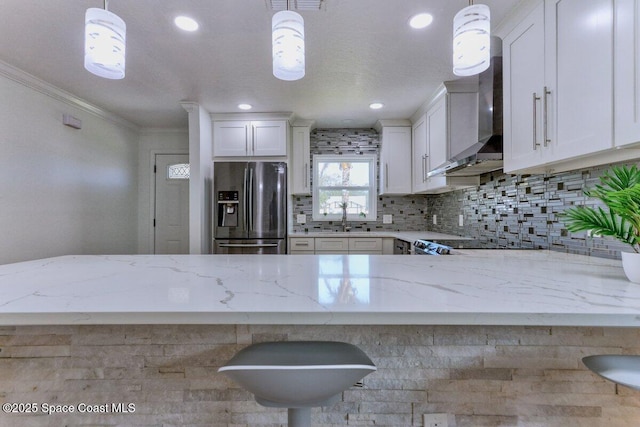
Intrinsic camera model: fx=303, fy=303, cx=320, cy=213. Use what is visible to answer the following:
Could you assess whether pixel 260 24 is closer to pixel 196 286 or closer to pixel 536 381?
pixel 196 286

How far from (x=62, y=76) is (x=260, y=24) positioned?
2.07 metres

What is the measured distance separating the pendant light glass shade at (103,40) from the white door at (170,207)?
11.5 feet

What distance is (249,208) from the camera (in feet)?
11.3

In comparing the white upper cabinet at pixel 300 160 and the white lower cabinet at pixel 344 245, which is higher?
the white upper cabinet at pixel 300 160

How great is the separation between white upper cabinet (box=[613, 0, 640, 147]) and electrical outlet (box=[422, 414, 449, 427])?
1.22 metres

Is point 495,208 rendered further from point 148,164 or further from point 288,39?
point 148,164

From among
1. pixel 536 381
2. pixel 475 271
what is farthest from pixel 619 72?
pixel 536 381

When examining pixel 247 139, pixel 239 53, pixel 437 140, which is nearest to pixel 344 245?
pixel 437 140

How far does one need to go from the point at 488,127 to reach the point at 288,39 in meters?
1.76

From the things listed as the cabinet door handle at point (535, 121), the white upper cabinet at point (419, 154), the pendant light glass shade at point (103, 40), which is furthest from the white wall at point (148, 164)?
the cabinet door handle at point (535, 121)

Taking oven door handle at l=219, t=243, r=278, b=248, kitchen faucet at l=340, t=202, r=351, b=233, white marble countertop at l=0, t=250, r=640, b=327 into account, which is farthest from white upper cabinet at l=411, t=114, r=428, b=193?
white marble countertop at l=0, t=250, r=640, b=327

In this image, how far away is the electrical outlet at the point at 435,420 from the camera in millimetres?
1059

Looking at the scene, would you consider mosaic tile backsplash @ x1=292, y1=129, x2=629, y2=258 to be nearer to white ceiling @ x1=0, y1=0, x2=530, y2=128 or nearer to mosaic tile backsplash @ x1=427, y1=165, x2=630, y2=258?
mosaic tile backsplash @ x1=427, y1=165, x2=630, y2=258

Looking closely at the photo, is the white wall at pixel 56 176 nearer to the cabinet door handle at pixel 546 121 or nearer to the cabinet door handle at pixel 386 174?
the cabinet door handle at pixel 386 174
